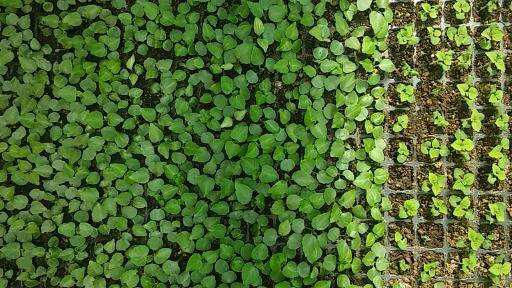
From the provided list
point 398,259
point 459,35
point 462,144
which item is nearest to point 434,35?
point 459,35

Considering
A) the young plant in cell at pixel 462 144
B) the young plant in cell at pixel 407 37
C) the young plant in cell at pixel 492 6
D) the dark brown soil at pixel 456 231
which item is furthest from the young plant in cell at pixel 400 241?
the young plant in cell at pixel 492 6

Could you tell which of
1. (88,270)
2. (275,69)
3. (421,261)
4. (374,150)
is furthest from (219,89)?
(421,261)

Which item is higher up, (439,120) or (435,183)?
(439,120)

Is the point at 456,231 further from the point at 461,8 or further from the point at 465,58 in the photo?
the point at 461,8

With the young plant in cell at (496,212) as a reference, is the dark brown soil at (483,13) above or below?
above

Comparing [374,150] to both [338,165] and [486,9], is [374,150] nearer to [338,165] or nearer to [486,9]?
[338,165]

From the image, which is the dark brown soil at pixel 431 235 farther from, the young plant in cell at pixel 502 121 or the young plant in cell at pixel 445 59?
the young plant in cell at pixel 445 59
